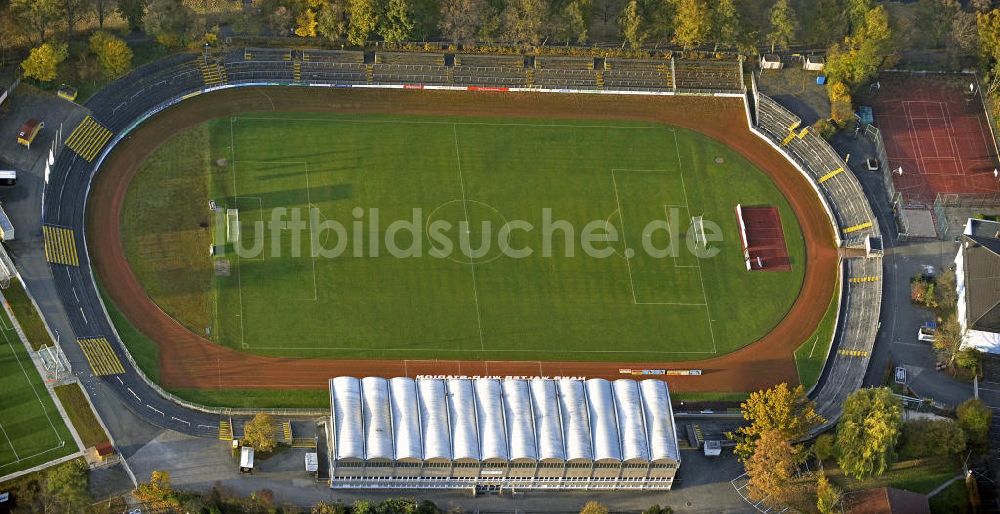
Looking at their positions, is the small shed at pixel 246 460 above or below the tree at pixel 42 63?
below

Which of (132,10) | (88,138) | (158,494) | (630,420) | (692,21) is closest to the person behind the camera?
(158,494)

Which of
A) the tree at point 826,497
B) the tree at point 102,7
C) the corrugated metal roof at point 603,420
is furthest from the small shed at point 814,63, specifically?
the tree at point 102,7

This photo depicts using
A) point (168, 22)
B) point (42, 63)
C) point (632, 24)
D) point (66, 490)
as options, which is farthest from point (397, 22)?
point (66, 490)

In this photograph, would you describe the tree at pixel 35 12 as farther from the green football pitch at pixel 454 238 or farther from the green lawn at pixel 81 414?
the green lawn at pixel 81 414

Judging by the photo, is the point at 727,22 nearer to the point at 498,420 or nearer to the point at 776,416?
the point at 776,416

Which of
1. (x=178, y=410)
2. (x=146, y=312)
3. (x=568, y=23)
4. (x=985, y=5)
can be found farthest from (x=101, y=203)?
(x=985, y=5)

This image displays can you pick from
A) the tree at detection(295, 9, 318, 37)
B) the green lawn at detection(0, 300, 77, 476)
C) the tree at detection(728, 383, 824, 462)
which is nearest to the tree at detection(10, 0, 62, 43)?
the tree at detection(295, 9, 318, 37)

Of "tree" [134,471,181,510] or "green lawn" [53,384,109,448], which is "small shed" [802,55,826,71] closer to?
"tree" [134,471,181,510]
